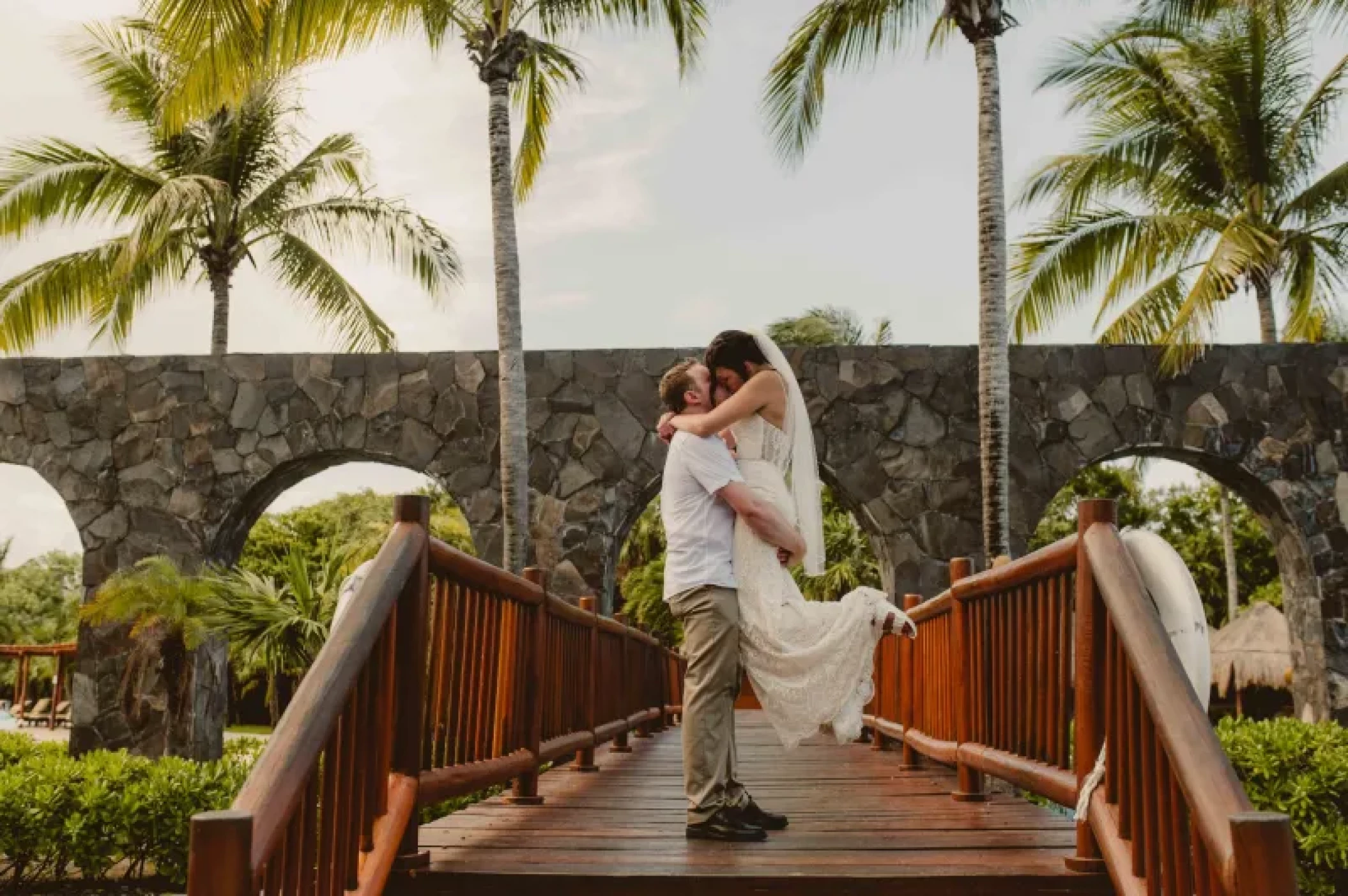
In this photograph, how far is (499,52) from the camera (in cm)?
1232

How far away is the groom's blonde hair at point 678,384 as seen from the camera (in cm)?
447

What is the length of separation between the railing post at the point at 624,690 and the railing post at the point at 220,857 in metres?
6.20

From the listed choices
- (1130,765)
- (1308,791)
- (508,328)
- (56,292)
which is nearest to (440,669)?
(1130,765)

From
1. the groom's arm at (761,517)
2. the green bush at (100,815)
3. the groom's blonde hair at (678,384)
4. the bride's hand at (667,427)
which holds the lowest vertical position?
the green bush at (100,815)

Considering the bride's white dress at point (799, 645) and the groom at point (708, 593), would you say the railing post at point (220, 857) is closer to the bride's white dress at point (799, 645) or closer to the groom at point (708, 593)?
the groom at point (708, 593)

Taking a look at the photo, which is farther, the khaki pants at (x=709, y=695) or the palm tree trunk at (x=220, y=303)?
the palm tree trunk at (x=220, y=303)

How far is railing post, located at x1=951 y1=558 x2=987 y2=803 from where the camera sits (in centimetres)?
520

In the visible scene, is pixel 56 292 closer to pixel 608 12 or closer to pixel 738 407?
pixel 608 12

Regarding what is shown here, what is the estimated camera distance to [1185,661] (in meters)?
3.46

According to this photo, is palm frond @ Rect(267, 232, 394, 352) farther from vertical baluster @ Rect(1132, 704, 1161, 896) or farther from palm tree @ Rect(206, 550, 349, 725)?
vertical baluster @ Rect(1132, 704, 1161, 896)

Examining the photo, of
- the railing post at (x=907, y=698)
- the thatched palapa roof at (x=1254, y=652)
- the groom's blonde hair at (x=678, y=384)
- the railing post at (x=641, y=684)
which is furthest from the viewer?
the thatched palapa roof at (x=1254, y=652)

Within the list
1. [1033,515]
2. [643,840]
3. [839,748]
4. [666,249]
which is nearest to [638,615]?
[666,249]

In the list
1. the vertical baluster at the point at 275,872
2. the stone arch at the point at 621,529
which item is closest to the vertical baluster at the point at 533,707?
the vertical baluster at the point at 275,872

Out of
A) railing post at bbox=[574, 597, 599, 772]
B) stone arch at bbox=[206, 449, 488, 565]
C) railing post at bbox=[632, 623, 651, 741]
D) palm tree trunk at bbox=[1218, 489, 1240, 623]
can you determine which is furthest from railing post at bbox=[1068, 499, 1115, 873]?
palm tree trunk at bbox=[1218, 489, 1240, 623]
